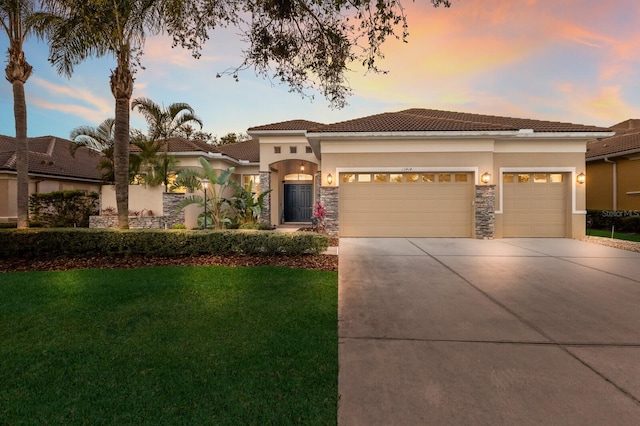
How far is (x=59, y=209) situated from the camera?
14750 mm

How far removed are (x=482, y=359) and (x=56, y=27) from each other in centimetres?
1238

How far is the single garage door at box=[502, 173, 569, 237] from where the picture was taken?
40.6 ft

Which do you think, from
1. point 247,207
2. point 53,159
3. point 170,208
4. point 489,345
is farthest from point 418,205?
point 53,159

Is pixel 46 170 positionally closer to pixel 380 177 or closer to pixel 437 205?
pixel 380 177

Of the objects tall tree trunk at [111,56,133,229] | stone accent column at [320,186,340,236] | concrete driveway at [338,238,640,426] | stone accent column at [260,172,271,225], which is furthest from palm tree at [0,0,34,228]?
concrete driveway at [338,238,640,426]

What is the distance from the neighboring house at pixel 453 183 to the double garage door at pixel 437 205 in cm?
4

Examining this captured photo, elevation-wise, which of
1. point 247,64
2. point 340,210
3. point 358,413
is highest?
point 247,64

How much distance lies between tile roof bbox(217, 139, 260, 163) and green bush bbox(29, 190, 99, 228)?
24.5 ft

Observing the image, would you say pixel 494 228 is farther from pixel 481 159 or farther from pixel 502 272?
pixel 502 272

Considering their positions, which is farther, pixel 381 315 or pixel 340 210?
pixel 340 210

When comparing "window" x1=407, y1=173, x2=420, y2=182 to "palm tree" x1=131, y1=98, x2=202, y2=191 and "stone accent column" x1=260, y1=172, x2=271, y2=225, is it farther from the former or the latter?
"palm tree" x1=131, y1=98, x2=202, y2=191

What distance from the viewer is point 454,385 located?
274 centimetres

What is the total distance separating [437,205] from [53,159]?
2398cm

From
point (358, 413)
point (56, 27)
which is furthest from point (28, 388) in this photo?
point (56, 27)
